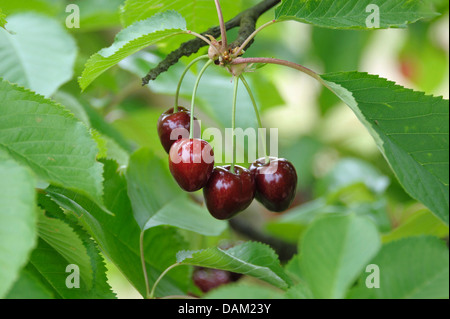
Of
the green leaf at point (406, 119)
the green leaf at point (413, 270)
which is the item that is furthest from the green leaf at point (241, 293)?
the green leaf at point (406, 119)

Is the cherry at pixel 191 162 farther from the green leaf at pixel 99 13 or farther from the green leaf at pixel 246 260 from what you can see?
the green leaf at pixel 99 13

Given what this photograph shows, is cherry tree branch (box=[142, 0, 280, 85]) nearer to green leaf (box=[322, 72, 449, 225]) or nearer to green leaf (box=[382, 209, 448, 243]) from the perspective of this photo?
green leaf (box=[322, 72, 449, 225])

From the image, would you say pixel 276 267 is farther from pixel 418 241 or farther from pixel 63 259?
pixel 63 259

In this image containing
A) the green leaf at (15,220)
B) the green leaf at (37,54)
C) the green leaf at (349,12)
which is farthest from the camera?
the green leaf at (37,54)

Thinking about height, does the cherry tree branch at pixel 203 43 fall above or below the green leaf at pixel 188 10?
below

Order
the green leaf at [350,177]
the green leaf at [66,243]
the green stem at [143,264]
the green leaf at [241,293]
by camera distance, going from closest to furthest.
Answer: the green leaf at [241,293], the green leaf at [66,243], the green stem at [143,264], the green leaf at [350,177]

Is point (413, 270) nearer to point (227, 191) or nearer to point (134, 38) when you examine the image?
point (227, 191)

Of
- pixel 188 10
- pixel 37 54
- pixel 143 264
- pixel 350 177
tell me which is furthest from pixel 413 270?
pixel 350 177

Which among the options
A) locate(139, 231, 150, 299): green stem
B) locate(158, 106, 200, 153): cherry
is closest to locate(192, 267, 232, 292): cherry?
locate(139, 231, 150, 299): green stem
